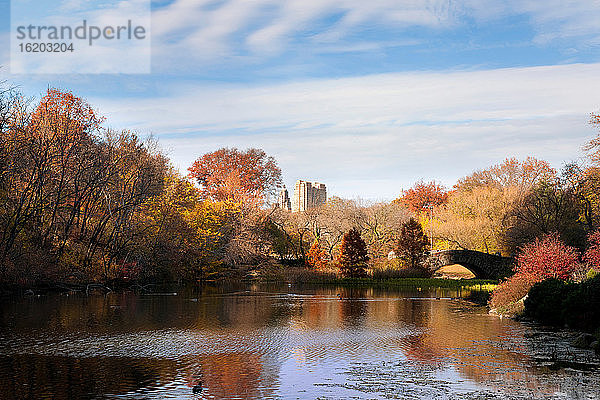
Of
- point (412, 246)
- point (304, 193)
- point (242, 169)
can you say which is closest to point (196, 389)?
point (412, 246)

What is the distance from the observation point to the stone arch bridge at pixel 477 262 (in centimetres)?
5594

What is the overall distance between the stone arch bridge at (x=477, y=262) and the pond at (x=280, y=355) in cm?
2631

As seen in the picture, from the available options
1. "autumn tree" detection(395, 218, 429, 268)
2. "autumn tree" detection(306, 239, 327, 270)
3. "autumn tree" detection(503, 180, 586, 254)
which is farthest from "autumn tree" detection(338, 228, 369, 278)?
"autumn tree" detection(503, 180, 586, 254)

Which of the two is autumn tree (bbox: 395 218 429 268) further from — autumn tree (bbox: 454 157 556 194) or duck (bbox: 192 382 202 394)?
duck (bbox: 192 382 202 394)

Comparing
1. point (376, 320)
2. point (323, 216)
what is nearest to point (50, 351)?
point (376, 320)

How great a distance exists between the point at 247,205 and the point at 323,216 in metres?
11.0

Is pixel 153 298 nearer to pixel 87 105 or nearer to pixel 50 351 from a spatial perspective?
pixel 50 351

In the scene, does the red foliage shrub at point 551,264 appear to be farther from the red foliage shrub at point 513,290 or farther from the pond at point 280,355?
the pond at point 280,355

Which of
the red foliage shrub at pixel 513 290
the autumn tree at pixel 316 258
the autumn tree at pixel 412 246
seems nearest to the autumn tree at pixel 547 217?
the autumn tree at pixel 412 246

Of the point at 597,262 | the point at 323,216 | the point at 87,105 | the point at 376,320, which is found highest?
the point at 87,105

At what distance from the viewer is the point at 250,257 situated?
61.8 meters

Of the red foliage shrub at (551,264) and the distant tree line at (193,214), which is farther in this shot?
the distant tree line at (193,214)

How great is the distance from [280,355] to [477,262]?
43056 mm

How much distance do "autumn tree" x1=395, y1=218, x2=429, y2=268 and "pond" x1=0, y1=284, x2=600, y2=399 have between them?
91.2 feet
